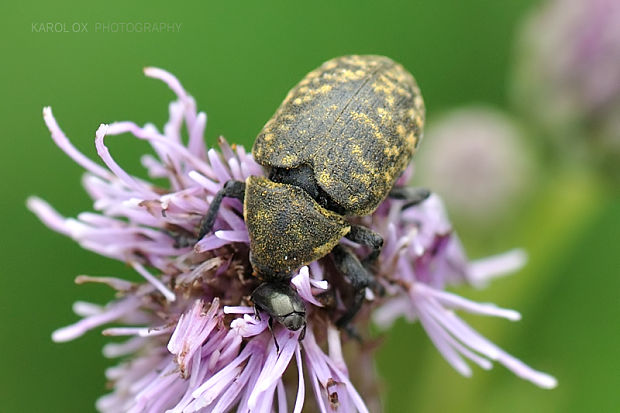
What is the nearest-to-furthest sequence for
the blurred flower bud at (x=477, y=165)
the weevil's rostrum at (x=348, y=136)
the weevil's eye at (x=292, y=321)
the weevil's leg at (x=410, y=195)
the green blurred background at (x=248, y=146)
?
the weevil's eye at (x=292, y=321), the weevil's rostrum at (x=348, y=136), the weevil's leg at (x=410, y=195), the green blurred background at (x=248, y=146), the blurred flower bud at (x=477, y=165)

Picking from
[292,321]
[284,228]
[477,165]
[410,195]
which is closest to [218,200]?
[284,228]

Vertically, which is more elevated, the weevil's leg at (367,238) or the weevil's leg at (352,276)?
the weevil's leg at (367,238)

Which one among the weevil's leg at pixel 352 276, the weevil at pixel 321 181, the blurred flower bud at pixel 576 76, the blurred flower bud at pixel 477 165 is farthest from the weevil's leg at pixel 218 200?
the blurred flower bud at pixel 576 76

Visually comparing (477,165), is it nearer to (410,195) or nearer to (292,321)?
(410,195)

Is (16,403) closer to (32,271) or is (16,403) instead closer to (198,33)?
(32,271)

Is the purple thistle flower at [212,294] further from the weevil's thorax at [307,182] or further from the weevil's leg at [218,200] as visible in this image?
the weevil's thorax at [307,182]

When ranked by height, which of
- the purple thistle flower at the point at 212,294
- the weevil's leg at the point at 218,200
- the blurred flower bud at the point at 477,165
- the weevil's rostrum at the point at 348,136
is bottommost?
the blurred flower bud at the point at 477,165
